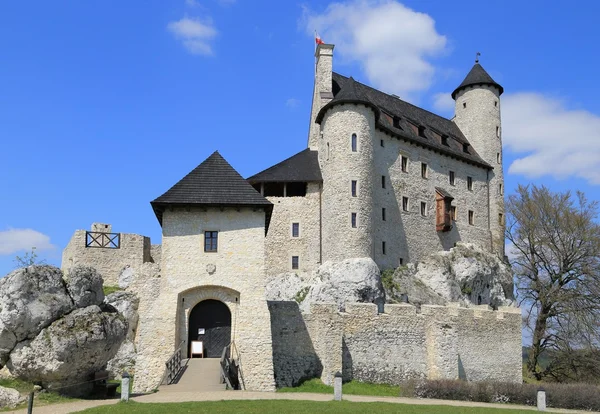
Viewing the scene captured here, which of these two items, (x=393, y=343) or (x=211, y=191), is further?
(x=393, y=343)

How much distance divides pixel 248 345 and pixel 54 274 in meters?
7.35

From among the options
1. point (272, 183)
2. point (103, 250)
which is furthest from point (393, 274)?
point (103, 250)

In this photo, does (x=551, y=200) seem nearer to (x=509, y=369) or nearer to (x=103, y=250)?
(x=509, y=369)

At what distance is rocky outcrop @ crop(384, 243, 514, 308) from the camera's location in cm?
4216

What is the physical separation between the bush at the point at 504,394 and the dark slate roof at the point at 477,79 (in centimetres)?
3478

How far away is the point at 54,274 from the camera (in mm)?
21000

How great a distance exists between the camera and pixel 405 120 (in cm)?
5009

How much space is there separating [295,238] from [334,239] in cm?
312

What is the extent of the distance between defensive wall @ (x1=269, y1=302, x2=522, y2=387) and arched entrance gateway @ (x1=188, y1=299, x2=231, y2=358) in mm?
3977

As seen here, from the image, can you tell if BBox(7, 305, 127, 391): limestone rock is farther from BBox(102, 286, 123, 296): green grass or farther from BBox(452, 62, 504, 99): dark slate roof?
BBox(452, 62, 504, 99): dark slate roof

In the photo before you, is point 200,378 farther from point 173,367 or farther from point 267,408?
point 267,408

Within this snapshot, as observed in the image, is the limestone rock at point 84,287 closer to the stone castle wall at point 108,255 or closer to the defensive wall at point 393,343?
the defensive wall at point 393,343

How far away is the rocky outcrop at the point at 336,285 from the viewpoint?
38.5m

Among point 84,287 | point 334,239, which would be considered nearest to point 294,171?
point 334,239
